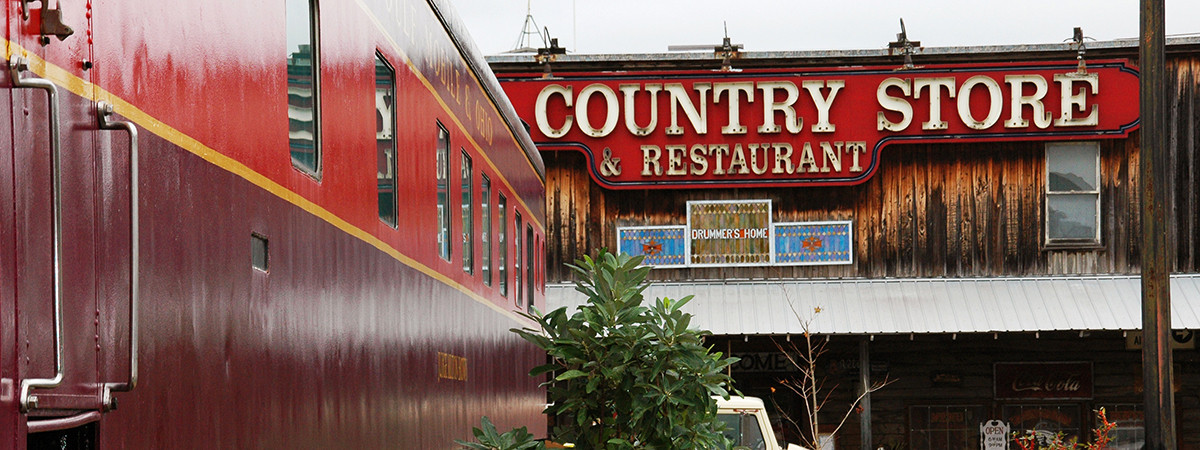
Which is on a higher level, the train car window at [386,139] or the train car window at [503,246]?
the train car window at [386,139]

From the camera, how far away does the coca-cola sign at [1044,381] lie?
21.3 meters

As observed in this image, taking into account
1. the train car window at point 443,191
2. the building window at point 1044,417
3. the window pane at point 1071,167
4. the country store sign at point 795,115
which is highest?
the country store sign at point 795,115

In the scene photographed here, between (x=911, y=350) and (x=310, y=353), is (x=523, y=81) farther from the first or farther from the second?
(x=310, y=353)

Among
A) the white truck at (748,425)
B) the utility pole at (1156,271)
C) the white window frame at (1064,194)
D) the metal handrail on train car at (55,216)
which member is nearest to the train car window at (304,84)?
the metal handrail on train car at (55,216)

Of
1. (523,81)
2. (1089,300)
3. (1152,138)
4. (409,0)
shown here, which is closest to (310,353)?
(409,0)

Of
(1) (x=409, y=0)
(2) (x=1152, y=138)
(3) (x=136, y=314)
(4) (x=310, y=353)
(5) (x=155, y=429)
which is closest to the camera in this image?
(3) (x=136, y=314)

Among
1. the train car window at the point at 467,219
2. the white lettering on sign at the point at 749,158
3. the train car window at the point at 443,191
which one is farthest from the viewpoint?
the white lettering on sign at the point at 749,158

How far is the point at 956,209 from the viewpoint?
2069 cm

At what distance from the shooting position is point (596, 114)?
2038 centimetres

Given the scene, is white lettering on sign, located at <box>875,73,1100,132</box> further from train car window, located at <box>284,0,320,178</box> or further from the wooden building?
train car window, located at <box>284,0,320,178</box>

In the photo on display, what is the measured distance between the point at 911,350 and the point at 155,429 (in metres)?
19.3

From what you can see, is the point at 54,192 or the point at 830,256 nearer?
the point at 54,192

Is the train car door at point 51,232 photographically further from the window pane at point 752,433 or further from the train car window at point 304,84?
the window pane at point 752,433

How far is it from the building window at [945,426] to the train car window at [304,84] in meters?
18.1
